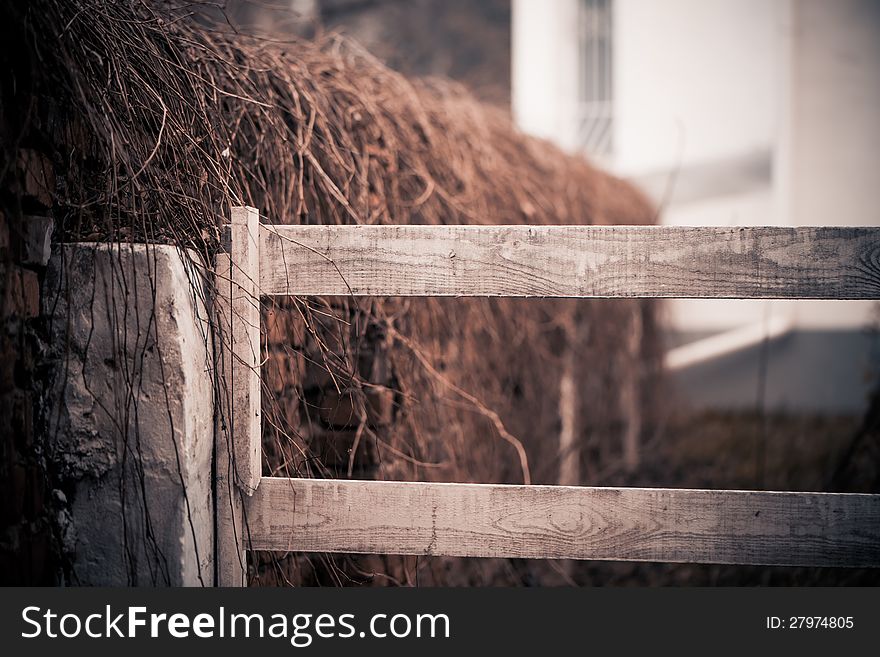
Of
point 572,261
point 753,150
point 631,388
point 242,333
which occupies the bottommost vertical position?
point 631,388

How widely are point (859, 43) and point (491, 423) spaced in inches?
272

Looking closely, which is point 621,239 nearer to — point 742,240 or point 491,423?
point 742,240

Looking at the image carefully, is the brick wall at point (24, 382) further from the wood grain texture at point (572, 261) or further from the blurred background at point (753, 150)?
the blurred background at point (753, 150)

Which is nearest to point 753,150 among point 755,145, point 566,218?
point 755,145

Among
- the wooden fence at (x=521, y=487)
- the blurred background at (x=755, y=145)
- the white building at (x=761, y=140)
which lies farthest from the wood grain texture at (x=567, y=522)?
the white building at (x=761, y=140)

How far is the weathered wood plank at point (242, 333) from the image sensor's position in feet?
5.56

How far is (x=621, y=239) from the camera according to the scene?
5.53 ft

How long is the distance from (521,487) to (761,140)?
24.1ft

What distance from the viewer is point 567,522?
1722 millimetres

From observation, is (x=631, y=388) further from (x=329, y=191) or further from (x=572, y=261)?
(x=572, y=261)

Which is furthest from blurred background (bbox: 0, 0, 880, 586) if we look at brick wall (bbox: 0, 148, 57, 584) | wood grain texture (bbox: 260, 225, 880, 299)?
wood grain texture (bbox: 260, 225, 880, 299)

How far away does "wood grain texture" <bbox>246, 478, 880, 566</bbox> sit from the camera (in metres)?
1.68

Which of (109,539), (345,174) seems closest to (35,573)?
(109,539)

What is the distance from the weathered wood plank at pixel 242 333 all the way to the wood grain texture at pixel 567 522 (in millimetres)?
99
